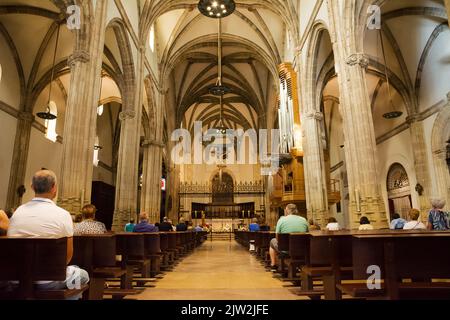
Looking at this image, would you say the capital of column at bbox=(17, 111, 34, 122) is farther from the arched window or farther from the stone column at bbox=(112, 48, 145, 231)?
the stone column at bbox=(112, 48, 145, 231)

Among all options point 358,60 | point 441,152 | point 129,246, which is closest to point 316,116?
point 358,60

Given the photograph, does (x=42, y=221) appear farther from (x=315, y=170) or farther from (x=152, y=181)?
(x=152, y=181)

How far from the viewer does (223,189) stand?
33.5m

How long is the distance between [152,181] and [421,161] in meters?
A: 13.1

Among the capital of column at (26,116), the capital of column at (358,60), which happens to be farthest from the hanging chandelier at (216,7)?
the capital of column at (26,116)

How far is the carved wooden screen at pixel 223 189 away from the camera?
1273 inches

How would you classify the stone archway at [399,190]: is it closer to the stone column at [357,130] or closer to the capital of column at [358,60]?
the stone column at [357,130]

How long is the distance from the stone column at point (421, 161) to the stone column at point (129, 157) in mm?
11915

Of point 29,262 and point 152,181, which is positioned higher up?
point 152,181

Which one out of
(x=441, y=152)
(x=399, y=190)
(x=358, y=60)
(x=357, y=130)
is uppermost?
(x=358, y=60)

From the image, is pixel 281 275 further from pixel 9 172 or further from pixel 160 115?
pixel 160 115

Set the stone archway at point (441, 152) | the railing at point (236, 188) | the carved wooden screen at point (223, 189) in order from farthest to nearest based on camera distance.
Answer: the carved wooden screen at point (223, 189) → the railing at point (236, 188) → the stone archway at point (441, 152)

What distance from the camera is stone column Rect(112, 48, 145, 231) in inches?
484
